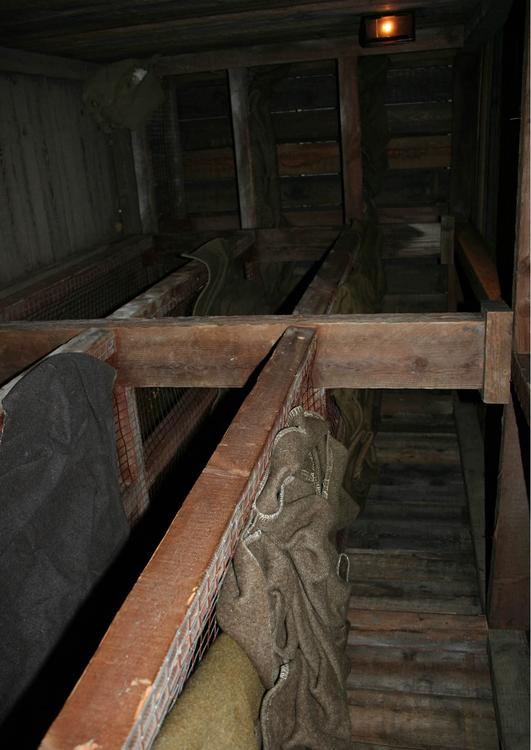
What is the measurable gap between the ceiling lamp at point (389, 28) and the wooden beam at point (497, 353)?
2.49m

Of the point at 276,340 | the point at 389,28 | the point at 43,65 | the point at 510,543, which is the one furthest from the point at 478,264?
the point at 43,65

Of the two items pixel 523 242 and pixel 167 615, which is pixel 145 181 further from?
pixel 167 615

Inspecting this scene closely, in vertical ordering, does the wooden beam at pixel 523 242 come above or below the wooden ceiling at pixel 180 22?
below

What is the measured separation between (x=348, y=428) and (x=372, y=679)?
1348 millimetres

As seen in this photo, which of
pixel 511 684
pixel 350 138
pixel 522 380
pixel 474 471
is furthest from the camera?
pixel 350 138

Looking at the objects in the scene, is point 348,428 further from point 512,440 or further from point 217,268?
point 217,268

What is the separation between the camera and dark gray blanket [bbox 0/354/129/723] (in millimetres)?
1868

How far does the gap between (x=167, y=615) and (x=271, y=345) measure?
1.62m

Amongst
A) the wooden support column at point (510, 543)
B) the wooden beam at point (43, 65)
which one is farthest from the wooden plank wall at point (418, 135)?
the wooden support column at point (510, 543)

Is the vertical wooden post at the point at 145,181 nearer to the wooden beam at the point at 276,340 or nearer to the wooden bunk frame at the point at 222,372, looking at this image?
the wooden bunk frame at the point at 222,372

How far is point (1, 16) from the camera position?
10.8ft

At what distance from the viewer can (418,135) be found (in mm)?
6164

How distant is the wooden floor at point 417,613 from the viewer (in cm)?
284

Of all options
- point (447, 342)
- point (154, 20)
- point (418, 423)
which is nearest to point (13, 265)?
point (154, 20)
